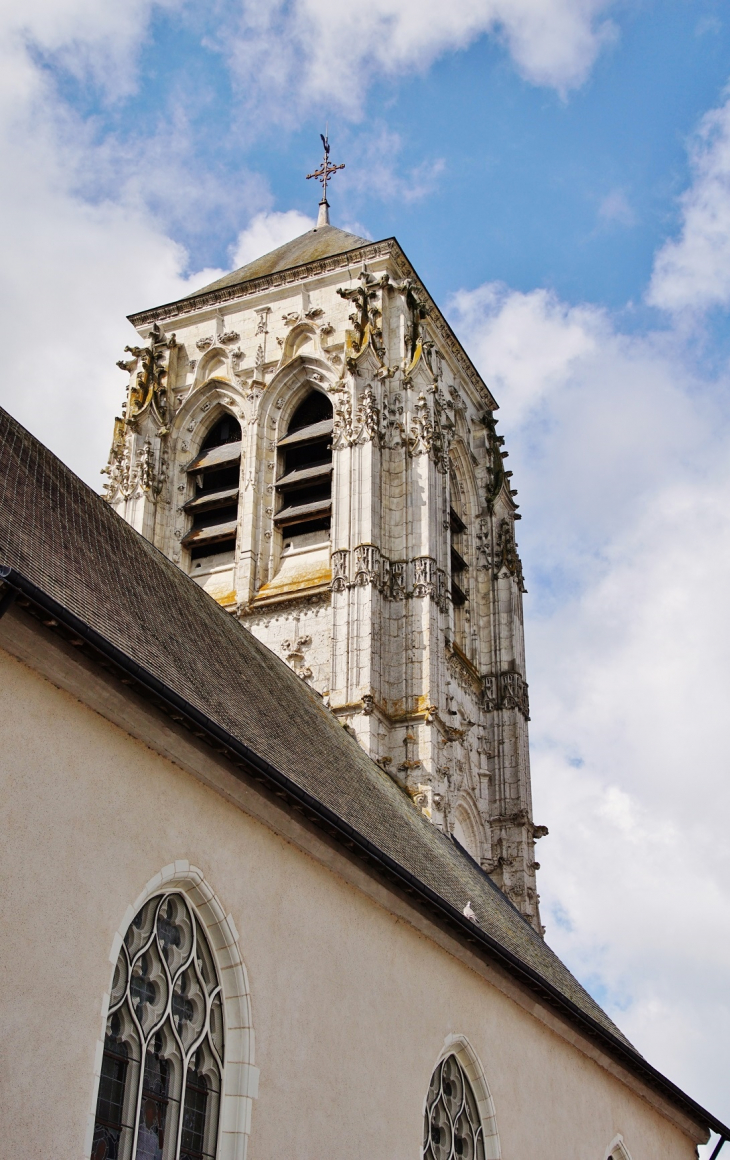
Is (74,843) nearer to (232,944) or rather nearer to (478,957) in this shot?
→ (232,944)

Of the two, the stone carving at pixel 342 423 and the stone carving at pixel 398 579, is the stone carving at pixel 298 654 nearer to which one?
the stone carving at pixel 398 579

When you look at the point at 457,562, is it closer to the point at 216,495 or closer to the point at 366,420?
the point at 366,420

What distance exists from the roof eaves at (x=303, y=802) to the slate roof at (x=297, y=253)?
1563 cm

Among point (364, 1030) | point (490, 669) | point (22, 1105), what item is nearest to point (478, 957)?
point (364, 1030)

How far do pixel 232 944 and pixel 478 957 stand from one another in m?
3.91

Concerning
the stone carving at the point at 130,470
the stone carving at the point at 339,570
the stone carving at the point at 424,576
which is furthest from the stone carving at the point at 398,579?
the stone carving at the point at 130,470

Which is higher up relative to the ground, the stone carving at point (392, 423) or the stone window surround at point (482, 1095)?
the stone carving at point (392, 423)

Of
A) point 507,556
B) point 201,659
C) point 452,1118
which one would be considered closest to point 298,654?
point 507,556

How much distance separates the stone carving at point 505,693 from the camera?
23.9 meters

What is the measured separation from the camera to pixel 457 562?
24578 mm

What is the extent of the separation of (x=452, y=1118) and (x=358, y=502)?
38.9ft

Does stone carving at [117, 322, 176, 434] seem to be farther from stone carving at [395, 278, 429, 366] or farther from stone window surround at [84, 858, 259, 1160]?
stone window surround at [84, 858, 259, 1160]

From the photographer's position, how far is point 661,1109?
16031 millimetres

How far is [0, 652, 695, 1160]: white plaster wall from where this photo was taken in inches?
288
